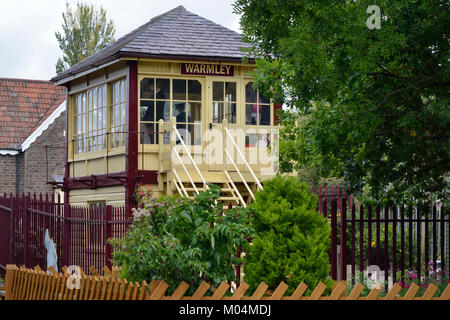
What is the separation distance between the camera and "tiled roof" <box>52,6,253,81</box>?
67.5ft

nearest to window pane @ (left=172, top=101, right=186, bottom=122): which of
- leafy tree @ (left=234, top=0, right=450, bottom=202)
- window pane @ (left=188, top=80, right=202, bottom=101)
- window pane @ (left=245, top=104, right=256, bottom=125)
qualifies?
window pane @ (left=188, top=80, right=202, bottom=101)

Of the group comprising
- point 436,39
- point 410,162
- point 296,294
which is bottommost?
point 296,294

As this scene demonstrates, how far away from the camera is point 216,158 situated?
2075 centimetres

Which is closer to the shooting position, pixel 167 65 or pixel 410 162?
pixel 410 162

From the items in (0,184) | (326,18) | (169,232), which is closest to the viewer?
(169,232)

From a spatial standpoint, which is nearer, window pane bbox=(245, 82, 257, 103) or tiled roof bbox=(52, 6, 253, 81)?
tiled roof bbox=(52, 6, 253, 81)

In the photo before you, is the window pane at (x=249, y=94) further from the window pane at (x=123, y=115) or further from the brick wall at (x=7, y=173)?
the brick wall at (x=7, y=173)

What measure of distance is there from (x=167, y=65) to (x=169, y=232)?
44.3 ft

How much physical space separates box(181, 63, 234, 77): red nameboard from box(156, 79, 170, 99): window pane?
0.54 meters

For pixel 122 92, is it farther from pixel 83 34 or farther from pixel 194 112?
pixel 83 34

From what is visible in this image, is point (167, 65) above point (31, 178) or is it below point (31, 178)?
Answer: above

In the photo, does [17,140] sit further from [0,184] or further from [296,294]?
[296,294]

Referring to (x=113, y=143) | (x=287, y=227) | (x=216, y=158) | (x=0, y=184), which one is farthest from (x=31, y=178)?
(x=287, y=227)

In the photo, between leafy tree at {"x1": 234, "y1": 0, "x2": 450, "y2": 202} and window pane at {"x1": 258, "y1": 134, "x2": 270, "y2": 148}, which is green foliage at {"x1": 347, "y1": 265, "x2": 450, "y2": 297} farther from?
window pane at {"x1": 258, "y1": 134, "x2": 270, "y2": 148}
